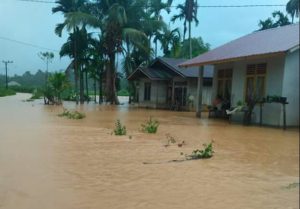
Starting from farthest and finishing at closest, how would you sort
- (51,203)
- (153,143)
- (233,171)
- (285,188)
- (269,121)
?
(269,121), (153,143), (233,171), (285,188), (51,203)

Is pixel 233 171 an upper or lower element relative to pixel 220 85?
lower

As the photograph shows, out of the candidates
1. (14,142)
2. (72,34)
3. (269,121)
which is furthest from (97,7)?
(14,142)

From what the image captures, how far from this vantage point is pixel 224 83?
19812 mm

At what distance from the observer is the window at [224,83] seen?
63.6ft

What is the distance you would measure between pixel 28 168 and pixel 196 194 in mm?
3113

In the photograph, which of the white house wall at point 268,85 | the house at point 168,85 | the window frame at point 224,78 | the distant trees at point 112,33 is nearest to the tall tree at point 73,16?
the distant trees at point 112,33

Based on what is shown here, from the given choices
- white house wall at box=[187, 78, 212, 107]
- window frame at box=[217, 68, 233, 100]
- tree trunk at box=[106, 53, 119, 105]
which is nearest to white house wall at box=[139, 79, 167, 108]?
white house wall at box=[187, 78, 212, 107]

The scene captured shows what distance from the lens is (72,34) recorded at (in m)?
33.6

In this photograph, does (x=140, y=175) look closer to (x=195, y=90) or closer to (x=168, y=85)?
(x=195, y=90)

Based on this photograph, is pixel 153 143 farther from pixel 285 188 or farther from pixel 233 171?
pixel 285 188

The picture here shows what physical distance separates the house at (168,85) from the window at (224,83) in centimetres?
620

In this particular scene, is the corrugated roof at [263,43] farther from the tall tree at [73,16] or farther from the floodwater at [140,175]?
the tall tree at [73,16]

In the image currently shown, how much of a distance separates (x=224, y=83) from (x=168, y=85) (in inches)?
397

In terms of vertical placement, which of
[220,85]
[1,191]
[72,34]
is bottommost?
[1,191]
